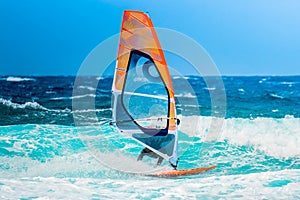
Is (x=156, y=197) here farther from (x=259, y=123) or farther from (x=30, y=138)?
(x=259, y=123)

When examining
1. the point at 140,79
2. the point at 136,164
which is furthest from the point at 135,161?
the point at 140,79

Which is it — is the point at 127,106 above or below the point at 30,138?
above

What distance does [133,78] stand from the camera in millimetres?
8227

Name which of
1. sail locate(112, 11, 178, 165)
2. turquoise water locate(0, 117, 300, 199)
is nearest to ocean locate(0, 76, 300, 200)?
turquoise water locate(0, 117, 300, 199)

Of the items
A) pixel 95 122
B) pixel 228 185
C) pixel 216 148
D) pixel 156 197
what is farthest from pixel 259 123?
pixel 156 197

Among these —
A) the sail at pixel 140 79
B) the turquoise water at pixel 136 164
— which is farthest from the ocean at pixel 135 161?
the sail at pixel 140 79

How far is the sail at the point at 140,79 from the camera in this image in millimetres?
7715

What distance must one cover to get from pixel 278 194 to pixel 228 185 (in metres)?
0.95

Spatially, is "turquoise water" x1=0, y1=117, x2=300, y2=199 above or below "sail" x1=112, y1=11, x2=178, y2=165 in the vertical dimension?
below

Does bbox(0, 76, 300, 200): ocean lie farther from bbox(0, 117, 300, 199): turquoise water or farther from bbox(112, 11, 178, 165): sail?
bbox(112, 11, 178, 165): sail

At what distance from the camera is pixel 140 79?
8344 mm

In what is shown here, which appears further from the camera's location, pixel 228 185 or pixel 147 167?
pixel 147 167

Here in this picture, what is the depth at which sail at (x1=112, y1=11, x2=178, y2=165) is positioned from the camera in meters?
7.71

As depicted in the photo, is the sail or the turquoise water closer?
the turquoise water
